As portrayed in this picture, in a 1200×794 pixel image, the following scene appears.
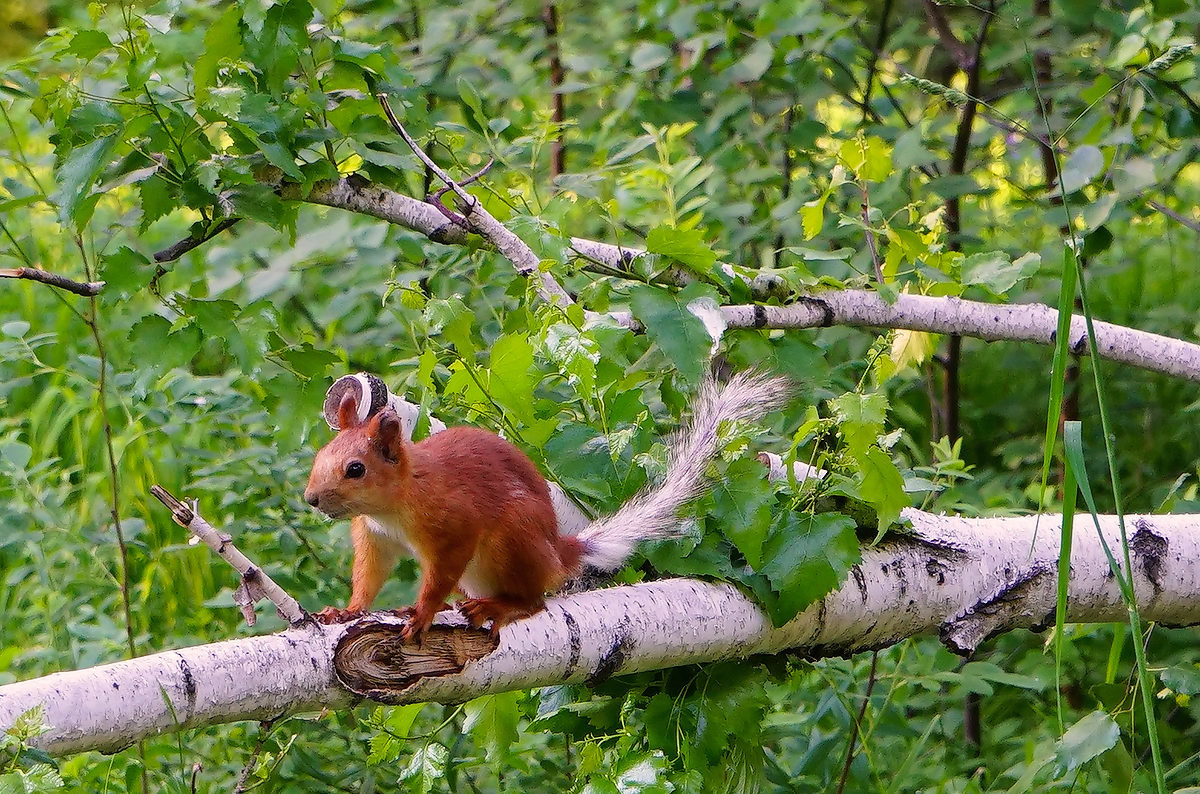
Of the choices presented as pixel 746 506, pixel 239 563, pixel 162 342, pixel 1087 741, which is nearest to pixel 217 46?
pixel 162 342

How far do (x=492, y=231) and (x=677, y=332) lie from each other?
0.35 meters

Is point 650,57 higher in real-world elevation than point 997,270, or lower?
higher

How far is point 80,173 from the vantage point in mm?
1396

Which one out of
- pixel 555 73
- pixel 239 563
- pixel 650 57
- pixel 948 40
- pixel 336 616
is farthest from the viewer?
pixel 555 73

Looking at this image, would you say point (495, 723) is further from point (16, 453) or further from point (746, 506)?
point (16, 453)

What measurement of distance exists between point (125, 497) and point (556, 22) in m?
1.47

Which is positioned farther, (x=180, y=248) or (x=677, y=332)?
(x=180, y=248)

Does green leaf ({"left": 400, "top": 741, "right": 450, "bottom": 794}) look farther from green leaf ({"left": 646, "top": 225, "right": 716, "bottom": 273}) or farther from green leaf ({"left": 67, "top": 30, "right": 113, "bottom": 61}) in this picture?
green leaf ({"left": 67, "top": 30, "right": 113, "bottom": 61})

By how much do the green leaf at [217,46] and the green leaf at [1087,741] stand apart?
1.22 m

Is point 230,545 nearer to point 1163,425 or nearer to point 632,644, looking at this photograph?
point 632,644

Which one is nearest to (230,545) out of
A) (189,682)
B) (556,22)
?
(189,682)

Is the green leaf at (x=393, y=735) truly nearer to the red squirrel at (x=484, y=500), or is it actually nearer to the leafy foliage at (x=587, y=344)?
the leafy foliage at (x=587, y=344)

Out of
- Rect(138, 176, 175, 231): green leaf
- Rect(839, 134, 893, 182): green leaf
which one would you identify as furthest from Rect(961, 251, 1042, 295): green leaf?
Rect(138, 176, 175, 231): green leaf

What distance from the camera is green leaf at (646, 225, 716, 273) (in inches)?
55.3
